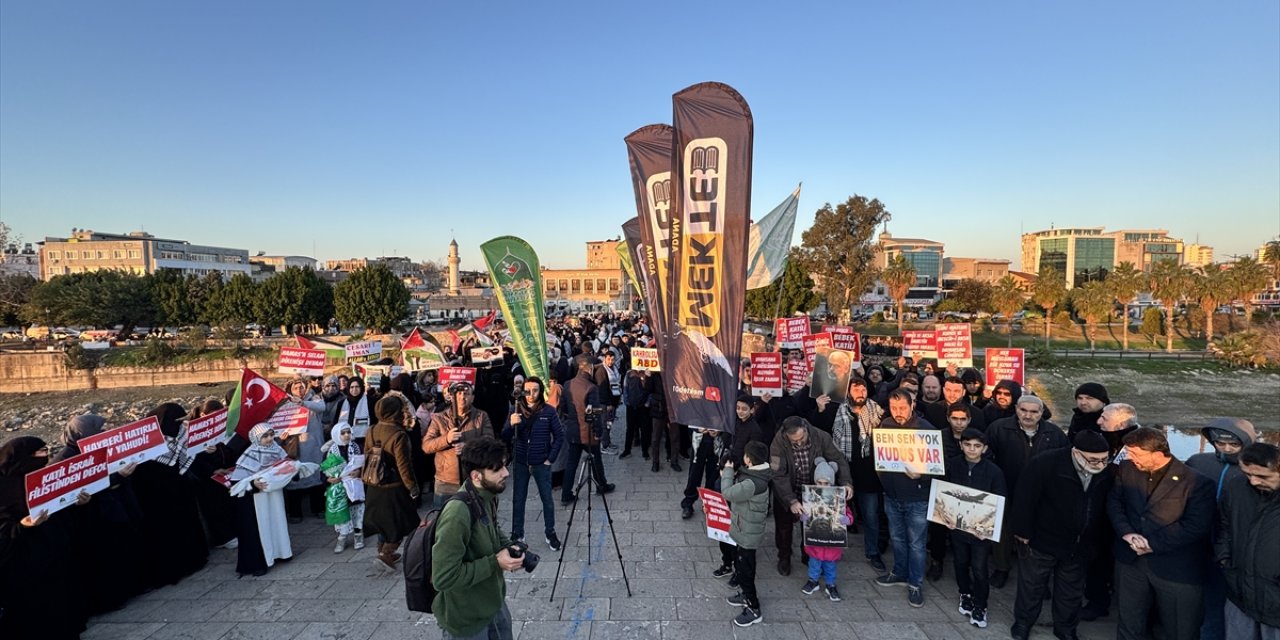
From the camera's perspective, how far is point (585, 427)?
6785 mm

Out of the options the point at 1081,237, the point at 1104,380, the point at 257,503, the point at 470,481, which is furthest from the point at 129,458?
the point at 1081,237

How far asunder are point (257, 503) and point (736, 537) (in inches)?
197

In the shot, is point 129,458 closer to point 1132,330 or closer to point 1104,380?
point 1104,380

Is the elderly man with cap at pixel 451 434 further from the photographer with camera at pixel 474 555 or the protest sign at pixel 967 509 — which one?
the protest sign at pixel 967 509

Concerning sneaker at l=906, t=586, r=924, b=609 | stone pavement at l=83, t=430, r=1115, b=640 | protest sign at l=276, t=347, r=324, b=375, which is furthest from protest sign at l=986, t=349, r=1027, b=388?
protest sign at l=276, t=347, r=324, b=375

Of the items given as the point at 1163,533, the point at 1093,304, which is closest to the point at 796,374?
the point at 1163,533

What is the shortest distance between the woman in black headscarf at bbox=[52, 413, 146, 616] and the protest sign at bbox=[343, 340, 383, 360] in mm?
6237

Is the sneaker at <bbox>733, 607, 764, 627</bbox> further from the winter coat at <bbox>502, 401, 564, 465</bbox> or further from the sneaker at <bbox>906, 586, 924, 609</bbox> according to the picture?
the winter coat at <bbox>502, 401, 564, 465</bbox>

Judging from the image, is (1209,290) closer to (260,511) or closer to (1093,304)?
(1093,304)

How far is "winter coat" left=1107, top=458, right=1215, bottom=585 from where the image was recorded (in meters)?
3.69

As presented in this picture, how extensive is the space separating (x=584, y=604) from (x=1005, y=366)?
7.27 meters

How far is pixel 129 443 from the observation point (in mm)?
4895

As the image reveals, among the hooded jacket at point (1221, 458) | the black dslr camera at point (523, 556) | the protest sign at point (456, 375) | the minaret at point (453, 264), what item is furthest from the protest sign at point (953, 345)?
the minaret at point (453, 264)

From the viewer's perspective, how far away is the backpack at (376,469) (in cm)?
533
